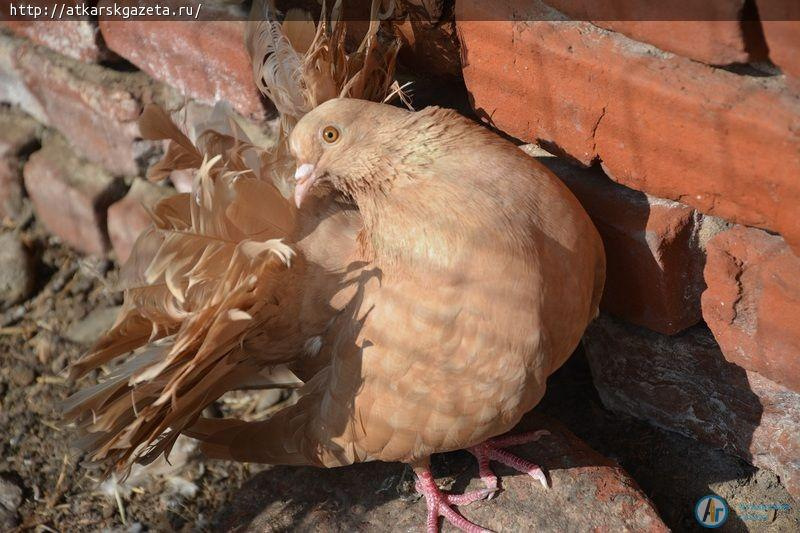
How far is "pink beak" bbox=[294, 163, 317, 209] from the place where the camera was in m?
1.87

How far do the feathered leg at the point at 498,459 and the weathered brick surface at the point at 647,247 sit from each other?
422 mm

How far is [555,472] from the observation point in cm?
208

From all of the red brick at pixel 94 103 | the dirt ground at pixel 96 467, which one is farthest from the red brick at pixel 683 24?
the red brick at pixel 94 103

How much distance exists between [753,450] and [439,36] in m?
1.24

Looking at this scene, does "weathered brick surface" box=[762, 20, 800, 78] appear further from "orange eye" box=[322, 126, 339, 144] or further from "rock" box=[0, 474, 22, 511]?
"rock" box=[0, 474, 22, 511]

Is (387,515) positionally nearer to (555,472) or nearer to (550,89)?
(555,472)

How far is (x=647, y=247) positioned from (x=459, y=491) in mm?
746

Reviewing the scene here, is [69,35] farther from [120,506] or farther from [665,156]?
[665,156]

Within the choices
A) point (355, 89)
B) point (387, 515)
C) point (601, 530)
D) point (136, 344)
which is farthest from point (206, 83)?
point (601, 530)

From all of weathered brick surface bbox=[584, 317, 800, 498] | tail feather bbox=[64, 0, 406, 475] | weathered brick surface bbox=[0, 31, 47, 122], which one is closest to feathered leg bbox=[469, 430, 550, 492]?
weathered brick surface bbox=[584, 317, 800, 498]

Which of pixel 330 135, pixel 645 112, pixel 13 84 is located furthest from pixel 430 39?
pixel 13 84

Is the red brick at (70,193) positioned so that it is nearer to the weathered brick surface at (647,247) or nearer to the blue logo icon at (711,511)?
the weathered brick surface at (647,247)

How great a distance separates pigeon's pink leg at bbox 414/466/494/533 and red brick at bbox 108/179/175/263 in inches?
53.1

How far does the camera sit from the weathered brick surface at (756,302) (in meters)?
1.70
